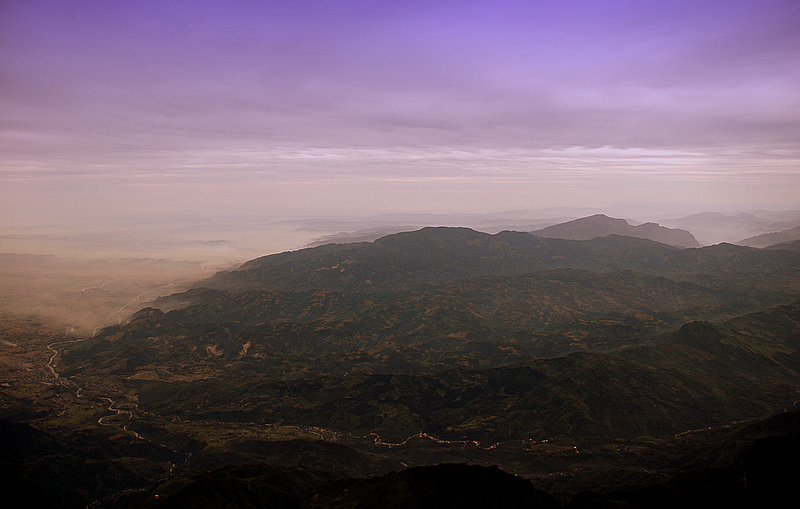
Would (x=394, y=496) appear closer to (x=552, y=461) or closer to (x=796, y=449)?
(x=552, y=461)

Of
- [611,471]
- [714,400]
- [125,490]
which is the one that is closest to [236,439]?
[125,490]

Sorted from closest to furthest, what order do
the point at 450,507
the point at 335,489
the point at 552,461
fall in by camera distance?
the point at 450,507 → the point at 335,489 → the point at 552,461

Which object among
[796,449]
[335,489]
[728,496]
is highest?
[796,449]

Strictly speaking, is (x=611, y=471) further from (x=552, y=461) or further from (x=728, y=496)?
(x=728, y=496)

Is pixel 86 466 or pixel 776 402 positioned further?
pixel 776 402

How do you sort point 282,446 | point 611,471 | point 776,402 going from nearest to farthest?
point 611,471 → point 282,446 → point 776,402

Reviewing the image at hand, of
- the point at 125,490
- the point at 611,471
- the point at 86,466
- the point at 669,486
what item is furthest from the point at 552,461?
the point at 86,466

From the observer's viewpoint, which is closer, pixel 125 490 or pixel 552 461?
pixel 125 490

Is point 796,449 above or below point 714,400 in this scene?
above

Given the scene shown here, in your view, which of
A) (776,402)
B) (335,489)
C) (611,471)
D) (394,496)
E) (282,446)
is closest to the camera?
(394,496)
